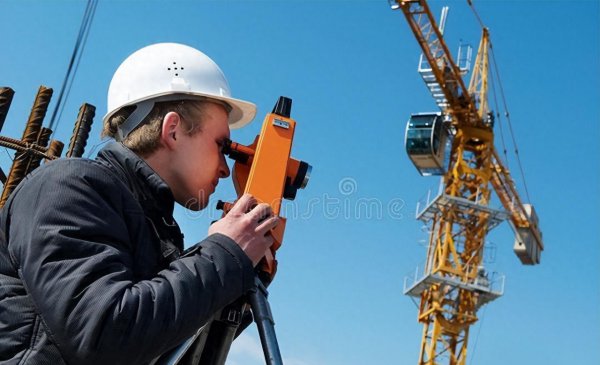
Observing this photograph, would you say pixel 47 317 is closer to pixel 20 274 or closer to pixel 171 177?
pixel 20 274

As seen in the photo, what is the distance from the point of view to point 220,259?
2.14 meters

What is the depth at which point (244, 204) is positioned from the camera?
2406 millimetres

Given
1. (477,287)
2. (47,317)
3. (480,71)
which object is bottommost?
(47,317)

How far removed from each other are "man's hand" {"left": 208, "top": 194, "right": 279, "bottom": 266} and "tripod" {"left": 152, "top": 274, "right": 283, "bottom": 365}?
14 centimetres

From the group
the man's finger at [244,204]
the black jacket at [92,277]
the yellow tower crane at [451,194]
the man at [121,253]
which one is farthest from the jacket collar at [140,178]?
the yellow tower crane at [451,194]

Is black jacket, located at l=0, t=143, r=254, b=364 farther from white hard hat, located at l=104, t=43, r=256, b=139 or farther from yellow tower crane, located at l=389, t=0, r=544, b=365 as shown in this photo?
yellow tower crane, located at l=389, t=0, r=544, b=365

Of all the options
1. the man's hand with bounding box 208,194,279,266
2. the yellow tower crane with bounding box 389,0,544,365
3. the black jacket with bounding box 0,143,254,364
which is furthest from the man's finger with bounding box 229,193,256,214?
the yellow tower crane with bounding box 389,0,544,365

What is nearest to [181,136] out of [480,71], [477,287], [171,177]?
[171,177]

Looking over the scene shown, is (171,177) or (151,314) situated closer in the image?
(151,314)

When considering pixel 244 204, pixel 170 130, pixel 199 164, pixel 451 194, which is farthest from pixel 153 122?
pixel 451 194

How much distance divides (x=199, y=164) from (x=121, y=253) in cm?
60

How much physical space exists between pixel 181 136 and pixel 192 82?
1.03ft

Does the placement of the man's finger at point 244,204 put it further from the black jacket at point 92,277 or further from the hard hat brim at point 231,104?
the hard hat brim at point 231,104

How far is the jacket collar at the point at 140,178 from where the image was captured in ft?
7.79
